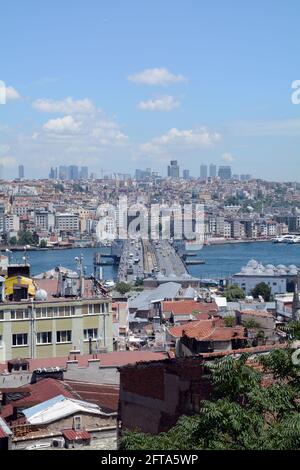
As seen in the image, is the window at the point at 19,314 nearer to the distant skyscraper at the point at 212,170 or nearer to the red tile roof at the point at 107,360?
the red tile roof at the point at 107,360

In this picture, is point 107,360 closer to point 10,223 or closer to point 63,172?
point 10,223

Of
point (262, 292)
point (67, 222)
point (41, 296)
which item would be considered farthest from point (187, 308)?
point (67, 222)

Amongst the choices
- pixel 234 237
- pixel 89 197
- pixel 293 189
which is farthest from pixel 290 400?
pixel 293 189

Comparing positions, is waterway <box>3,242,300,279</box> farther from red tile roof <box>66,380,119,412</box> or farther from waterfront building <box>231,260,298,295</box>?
red tile roof <box>66,380,119,412</box>

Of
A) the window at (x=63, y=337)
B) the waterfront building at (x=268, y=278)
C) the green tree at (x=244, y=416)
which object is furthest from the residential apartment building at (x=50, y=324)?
the waterfront building at (x=268, y=278)
